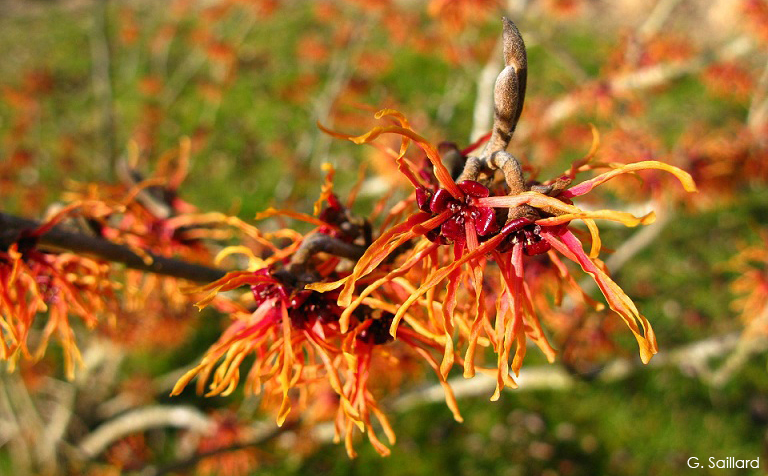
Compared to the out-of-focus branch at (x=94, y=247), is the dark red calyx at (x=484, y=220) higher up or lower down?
higher up

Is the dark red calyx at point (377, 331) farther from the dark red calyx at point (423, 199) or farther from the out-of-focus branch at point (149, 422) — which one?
the out-of-focus branch at point (149, 422)

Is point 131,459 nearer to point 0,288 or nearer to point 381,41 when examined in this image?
point 0,288

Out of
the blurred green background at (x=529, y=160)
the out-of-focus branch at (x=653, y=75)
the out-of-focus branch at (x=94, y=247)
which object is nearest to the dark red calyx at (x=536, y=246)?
the blurred green background at (x=529, y=160)

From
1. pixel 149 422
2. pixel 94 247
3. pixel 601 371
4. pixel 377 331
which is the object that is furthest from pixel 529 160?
pixel 149 422

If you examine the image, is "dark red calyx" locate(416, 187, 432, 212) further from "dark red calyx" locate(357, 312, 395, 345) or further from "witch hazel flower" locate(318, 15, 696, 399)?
"dark red calyx" locate(357, 312, 395, 345)

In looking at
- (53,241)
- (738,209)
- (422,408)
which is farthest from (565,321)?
(738,209)

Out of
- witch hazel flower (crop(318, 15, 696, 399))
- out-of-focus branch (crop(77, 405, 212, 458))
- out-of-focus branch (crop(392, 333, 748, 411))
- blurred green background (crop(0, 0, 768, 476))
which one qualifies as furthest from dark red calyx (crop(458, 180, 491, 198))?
out-of-focus branch (crop(77, 405, 212, 458))
